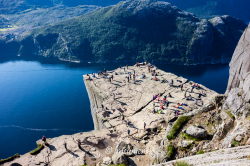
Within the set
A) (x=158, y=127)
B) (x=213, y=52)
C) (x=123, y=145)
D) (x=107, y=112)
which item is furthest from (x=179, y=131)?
(x=213, y=52)

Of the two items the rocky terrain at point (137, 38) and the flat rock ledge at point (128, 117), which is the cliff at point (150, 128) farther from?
the rocky terrain at point (137, 38)

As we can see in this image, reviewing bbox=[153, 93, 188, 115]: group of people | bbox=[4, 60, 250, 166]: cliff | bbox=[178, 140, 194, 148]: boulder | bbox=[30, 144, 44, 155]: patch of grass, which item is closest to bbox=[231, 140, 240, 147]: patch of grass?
bbox=[4, 60, 250, 166]: cliff

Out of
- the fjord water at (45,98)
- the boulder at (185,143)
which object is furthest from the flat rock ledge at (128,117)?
the fjord water at (45,98)

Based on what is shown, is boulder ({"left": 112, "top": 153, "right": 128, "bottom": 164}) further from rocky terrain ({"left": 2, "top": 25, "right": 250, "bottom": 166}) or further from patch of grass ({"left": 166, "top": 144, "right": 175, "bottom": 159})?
patch of grass ({"left": 166, "top": 144, "right": 175, "bottom": 159})

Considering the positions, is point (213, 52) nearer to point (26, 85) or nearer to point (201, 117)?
point (26, 85)

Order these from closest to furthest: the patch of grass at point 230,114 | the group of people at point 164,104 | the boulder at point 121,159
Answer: the patch of grass at point 230,114 < the boulder at point 121,159 < the group of people at point 164,104

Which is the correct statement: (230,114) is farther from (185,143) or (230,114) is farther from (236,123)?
(185,143)

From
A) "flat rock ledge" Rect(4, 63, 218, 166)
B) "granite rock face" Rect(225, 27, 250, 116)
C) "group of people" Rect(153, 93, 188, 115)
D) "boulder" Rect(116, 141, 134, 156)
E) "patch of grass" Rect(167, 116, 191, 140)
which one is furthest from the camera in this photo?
"group of people" Rect(153, 93, 188, 115)
